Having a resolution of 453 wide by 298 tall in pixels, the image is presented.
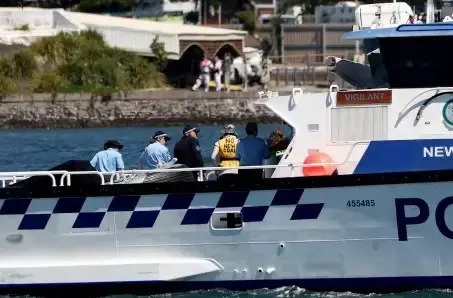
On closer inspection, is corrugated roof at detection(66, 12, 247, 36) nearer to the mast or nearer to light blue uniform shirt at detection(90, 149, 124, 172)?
light blue uniform shirt at detection(90, 149, 124, 172)

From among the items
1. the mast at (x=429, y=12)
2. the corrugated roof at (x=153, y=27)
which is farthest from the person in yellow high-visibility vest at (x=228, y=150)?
the corrugated roof at (x=153, y=27)

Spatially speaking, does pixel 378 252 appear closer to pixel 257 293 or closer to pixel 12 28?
pixel 257 293

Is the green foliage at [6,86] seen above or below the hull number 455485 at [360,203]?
below

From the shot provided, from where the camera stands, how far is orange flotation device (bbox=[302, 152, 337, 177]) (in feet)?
52.6

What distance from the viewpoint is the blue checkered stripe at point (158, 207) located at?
52.5 feet

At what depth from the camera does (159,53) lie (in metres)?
51.6

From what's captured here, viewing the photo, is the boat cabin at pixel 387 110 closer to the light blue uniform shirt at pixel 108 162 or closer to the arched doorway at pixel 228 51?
the light blue uniform shirt at pixel 108 162

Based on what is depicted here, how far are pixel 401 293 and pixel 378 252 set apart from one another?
A: 59cm

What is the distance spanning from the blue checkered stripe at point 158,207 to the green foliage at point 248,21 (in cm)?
5598

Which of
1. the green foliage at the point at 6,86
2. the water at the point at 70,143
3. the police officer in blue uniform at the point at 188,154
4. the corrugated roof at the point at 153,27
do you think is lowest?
the water at the point at 70,143

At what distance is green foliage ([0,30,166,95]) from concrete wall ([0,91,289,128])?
72 cm

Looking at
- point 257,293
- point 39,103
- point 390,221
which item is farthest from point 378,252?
point 39,103

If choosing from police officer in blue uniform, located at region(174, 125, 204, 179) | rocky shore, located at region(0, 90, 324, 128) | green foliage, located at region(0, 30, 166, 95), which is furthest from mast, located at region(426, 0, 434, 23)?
green foliage, located at region(0, 30, 166, 95)

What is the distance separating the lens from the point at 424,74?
53.6 feet
